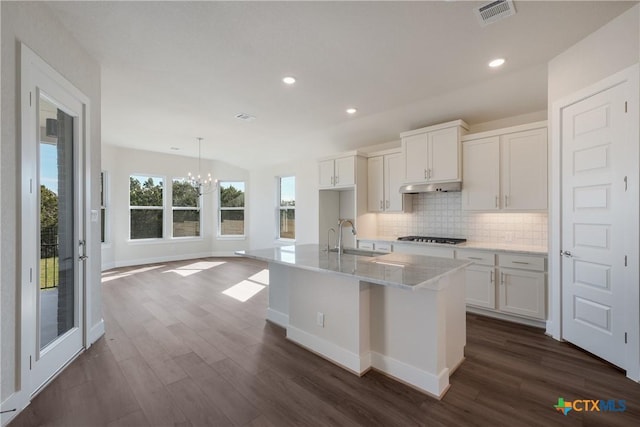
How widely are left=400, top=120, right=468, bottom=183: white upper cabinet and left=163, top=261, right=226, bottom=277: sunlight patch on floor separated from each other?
4.89 meters

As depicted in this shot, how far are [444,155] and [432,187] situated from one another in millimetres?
474

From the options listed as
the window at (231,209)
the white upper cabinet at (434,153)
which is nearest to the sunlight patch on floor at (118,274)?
the window at (231,209)

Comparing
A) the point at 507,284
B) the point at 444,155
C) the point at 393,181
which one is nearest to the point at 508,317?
the point at 507,284

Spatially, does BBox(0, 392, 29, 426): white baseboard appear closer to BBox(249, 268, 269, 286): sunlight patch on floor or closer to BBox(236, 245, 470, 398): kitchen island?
BBox(236, 245, 470, 398): kitchen island

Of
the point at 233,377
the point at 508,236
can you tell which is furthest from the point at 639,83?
the point at 233,377

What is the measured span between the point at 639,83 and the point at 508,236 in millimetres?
2113

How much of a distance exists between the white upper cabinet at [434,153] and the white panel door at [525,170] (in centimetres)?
57

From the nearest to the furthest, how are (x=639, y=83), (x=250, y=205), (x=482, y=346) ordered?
(x=639, y=83), (x=482, y=346), (x=250, y=205)

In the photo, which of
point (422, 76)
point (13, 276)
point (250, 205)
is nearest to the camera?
point (13, 276)

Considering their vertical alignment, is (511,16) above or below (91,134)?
above

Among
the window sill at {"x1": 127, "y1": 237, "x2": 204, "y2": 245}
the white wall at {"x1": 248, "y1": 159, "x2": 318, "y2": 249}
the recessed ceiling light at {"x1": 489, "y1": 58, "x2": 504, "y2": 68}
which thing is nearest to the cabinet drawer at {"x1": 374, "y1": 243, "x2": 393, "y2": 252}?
the white wall at {"x1": 248, "y1": 159, "x2": 318, "y2": 249}

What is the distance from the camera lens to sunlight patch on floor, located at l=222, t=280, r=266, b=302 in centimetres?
443

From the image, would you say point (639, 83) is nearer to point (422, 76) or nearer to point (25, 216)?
point (422, 76)

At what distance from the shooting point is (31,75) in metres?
1.99
